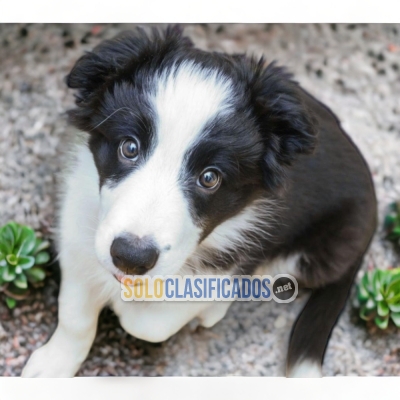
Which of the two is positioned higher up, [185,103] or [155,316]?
[185,103]

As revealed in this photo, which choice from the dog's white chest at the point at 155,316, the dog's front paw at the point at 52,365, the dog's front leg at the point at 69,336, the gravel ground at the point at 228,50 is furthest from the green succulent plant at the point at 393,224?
the dog's front paw at the point at 52,365

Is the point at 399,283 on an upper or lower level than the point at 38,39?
lower

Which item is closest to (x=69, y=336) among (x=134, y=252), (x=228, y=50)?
(x=134, y=252)

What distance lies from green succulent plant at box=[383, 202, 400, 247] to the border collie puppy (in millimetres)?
349

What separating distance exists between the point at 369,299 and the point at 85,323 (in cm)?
115

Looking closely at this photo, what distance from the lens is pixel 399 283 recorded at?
93.6 inches

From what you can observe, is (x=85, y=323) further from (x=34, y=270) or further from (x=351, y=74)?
(x=351, y=74)

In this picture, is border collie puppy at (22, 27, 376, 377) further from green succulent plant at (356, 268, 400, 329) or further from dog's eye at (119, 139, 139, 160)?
green succulent plant at (356, 268, 400, 329)

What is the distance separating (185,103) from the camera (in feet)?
5.48

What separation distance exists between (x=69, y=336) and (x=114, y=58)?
108 cm

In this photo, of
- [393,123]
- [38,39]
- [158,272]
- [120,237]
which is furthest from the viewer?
[393,123]

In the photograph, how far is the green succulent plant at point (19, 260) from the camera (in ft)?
7.45

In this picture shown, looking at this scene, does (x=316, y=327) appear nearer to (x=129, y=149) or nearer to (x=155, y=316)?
(x=155, y=316)

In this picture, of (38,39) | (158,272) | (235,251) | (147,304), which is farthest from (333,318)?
(38,39)
